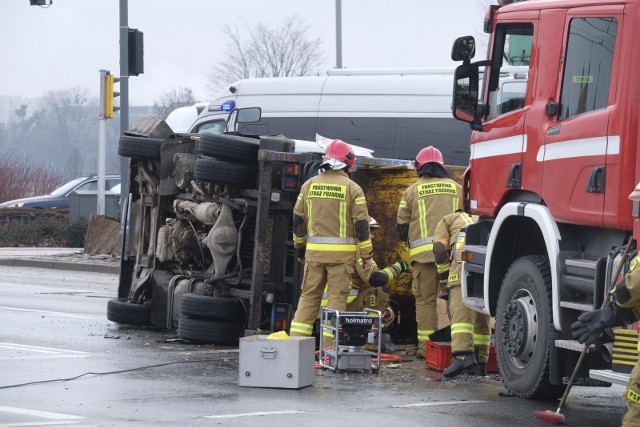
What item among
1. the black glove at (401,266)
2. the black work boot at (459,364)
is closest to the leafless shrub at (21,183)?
the black glove at (401,266)

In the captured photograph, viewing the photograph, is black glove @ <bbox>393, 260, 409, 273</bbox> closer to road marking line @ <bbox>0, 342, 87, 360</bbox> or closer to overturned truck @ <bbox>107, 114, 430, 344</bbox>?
overturned truck @ <bbox>107, 114, 430, 344</bbox>

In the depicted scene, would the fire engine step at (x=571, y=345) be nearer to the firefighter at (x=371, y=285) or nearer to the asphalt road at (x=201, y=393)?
the asphalt road at (x=201, y=393)

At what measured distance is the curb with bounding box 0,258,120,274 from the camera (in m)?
23.1

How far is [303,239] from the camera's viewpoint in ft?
36.7

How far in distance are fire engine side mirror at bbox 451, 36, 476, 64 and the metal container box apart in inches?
89.1

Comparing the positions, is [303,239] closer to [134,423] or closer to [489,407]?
[489,407]

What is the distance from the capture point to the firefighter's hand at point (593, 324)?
261 inches

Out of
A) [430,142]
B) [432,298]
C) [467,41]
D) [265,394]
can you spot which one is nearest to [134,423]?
[265,394]

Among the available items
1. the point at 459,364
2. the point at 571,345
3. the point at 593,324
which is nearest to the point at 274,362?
the point at 459,364

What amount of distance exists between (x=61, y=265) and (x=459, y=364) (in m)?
15.1

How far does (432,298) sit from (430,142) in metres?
7.94

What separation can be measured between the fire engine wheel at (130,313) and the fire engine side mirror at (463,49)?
4.84 meters

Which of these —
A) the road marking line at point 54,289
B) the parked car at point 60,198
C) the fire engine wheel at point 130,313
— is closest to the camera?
the fire engine wheel at point 130,313

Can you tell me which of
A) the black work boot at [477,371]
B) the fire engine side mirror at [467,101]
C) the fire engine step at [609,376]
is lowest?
the black work boot at [477,371]
